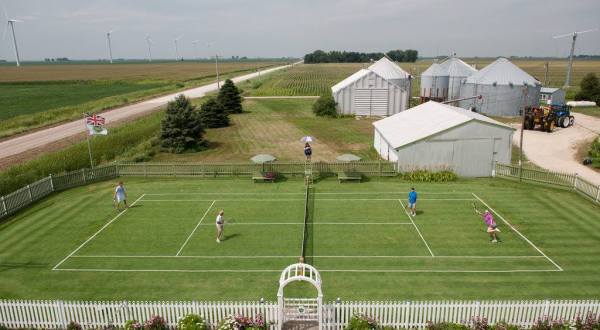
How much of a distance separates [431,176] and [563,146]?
19.7 metres

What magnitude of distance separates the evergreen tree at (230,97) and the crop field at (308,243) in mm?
33708

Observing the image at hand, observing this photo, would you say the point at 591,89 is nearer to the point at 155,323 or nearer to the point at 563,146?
the point at 563,146

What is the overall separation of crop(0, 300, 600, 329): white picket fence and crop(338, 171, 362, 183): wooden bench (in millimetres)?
15905

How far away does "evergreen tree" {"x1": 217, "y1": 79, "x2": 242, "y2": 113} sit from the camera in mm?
59844

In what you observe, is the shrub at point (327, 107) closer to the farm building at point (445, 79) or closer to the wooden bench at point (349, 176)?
the farm building at point (445, 79)

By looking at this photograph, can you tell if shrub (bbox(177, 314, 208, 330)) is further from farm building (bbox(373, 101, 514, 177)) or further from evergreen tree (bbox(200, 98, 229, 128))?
evergreen tree (bbox(200, 98, 229, 128))

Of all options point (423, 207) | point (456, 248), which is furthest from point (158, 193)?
point (456, 248)

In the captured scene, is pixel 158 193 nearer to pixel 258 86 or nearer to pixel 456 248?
pixel 456 248

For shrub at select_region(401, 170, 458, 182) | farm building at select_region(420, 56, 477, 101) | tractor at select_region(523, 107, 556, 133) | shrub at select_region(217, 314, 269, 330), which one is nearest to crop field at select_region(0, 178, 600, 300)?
shrub at select_region(401, 170, 458, 182)

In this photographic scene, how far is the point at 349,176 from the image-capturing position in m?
29.1

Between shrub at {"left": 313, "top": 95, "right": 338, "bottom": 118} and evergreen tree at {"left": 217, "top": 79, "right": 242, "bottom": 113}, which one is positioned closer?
shrub at {"left": 313, "top": 95, "right": 338, "bottom": 118}

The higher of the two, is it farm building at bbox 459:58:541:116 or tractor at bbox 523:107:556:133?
farm building at bbox 459:58:541:116

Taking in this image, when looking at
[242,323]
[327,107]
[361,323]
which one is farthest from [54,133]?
[361,323]

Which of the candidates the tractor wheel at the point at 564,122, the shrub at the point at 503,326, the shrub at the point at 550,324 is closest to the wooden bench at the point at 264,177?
the shrub at the point at 503,326
